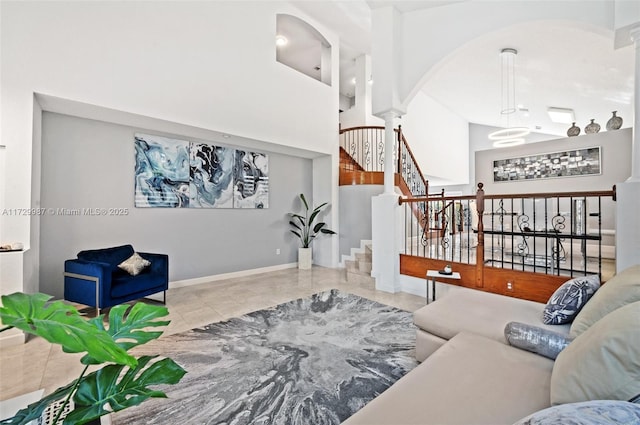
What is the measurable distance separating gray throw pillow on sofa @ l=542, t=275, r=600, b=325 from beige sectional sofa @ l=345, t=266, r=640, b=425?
7 centimetres

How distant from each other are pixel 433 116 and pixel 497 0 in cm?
617

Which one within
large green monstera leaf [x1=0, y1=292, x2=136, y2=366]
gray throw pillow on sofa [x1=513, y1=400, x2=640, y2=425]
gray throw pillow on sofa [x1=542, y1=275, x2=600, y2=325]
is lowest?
gray throw pillow on sofa [x1=542, y1=275, x2=600, y2=325]

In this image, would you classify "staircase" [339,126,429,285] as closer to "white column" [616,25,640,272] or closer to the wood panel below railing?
the wood panel below railing

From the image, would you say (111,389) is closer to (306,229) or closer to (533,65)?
(306,229)

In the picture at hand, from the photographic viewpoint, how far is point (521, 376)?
4.75ft

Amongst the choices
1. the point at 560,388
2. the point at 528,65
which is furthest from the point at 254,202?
the point at 528,65

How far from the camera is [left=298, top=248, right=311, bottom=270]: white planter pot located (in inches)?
248

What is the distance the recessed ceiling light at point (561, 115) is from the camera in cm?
704

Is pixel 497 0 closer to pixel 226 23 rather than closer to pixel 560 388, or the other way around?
pixel 226 23

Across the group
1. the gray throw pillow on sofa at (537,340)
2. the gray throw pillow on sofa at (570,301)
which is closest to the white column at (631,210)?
the gray throw pillow on sofa at (570,301)

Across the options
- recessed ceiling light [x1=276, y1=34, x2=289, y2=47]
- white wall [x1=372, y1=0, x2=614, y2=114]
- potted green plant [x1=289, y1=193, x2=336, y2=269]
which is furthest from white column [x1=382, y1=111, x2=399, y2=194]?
recessed ceiling light [x1=276, y1=34, x2=289, y2=47]

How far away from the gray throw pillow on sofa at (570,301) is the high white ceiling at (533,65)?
2704mm

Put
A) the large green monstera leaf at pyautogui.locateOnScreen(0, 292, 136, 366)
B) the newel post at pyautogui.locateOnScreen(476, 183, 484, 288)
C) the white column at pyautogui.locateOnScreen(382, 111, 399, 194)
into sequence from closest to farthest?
the large green monstera leaf at pyautogui.locateOnScreen(0, 292, 136, 366) < the newel post at pyautogui.locateOnScreen(476, 183, 484, 288) < the white column at pyautogui.locateOnScreen(382, 111, 399, 194)

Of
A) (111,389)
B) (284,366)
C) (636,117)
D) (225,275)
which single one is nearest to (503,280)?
(636,117)
